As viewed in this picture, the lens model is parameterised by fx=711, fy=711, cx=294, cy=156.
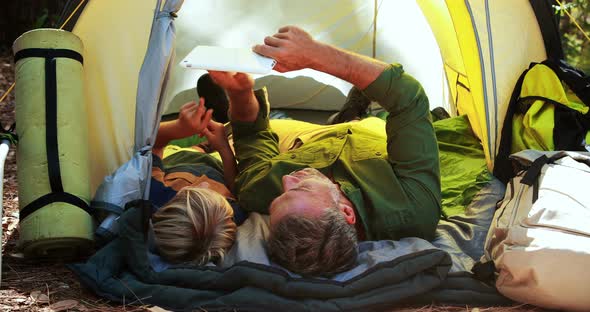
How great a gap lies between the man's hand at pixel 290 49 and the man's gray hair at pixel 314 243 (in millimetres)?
584

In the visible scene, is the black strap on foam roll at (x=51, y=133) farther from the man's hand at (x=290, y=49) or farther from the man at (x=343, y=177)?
the man's hand at (x=290, y=49)

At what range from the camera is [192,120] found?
314cm

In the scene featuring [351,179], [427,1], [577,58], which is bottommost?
[577,58]

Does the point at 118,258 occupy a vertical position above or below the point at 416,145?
below

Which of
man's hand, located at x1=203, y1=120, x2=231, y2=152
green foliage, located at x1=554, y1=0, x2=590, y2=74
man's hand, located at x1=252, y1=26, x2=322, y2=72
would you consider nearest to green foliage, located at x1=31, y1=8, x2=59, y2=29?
man's hand, located at x1=203, y1=120, x2=231, y2=152

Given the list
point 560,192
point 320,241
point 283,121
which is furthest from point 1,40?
point 560,192

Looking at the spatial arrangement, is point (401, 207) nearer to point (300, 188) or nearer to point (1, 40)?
point (300, 188)

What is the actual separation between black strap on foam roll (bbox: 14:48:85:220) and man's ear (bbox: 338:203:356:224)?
0.96m

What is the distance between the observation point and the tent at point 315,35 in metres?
2.85

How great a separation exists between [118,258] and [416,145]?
3.91 ft

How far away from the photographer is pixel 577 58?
6711 millimetres

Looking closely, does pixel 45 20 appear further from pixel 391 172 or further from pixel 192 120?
pixel 391 172

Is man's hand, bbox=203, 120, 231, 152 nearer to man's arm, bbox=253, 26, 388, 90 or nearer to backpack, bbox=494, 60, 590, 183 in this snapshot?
man's arm, bbox=253, 26, 388, 90

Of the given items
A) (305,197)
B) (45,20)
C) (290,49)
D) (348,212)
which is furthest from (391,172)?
(45,20)
